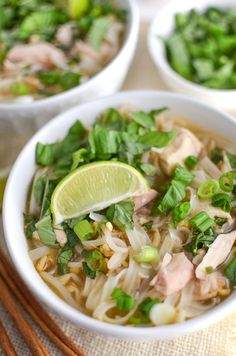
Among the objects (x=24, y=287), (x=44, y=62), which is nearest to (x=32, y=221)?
(x=24, y=287)

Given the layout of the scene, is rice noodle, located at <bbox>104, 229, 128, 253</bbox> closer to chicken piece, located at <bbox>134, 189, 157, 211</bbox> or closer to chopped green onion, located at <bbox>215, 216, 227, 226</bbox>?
chicken piece, located at <bbox>134, 189, 157, 211</bbox>

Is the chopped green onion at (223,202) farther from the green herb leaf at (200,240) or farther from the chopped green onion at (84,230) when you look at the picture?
the chopped green onion at (84,230)

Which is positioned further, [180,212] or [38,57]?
[38,57]

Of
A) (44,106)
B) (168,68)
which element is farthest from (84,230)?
(168,68)

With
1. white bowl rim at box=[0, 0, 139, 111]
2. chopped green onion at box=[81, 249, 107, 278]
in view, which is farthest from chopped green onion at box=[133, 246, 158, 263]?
white bowl rim at box=[0, 0, 139, 111]

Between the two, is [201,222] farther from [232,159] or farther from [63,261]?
[63,261]

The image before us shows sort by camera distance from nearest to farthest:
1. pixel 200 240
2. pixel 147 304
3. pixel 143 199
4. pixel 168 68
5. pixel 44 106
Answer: pixel 147 304, pixel 200 240, pixel 143 199, pixel 44 106, pixel 168 68

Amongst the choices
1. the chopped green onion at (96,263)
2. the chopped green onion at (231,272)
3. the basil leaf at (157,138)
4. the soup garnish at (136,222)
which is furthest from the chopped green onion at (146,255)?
the basil leaf at (157,138)

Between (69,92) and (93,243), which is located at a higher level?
(69,92)
